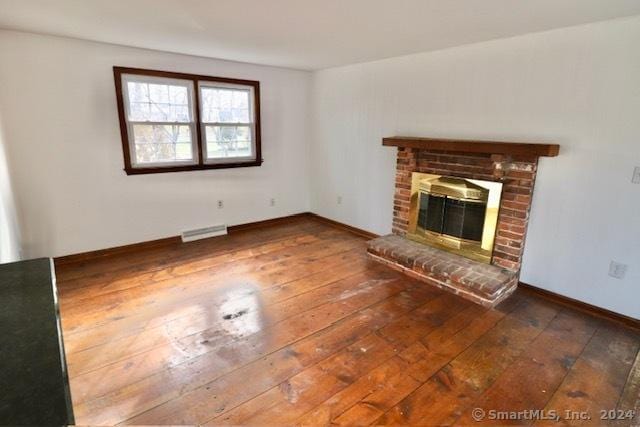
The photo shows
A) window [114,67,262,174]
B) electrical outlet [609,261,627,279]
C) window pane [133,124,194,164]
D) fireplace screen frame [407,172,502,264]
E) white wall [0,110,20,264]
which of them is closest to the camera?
white wall [0,110,20,264]

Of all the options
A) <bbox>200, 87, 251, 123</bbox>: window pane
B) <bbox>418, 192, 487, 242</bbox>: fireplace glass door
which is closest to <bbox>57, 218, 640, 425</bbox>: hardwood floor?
<bbox>418, 192, 487, 242</bbox>: fireplace glass door

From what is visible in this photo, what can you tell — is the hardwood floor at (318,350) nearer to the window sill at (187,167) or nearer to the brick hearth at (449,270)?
the brick hearth at (449,270)

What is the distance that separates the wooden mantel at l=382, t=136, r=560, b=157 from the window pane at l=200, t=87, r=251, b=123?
6.66ft

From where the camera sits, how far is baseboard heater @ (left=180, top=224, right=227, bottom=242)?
14.3 ft

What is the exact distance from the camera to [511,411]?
1.82 meters

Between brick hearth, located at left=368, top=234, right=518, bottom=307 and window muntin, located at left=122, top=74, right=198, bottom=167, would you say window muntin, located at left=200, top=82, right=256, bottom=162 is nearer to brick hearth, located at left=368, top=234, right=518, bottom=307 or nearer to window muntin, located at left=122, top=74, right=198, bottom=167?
window muntin, located at left=122, top=74, right=198, bottom=167

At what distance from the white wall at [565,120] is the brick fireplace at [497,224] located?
13 centimetres

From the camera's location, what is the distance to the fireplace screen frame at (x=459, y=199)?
3.21m

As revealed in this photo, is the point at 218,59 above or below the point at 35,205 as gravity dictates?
above

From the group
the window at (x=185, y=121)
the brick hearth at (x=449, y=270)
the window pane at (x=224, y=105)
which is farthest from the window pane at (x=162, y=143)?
the brick hearth at (x=449, y=270)

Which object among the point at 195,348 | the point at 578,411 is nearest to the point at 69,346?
the point at 195,348

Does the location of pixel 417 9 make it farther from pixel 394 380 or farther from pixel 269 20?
pixel 394 380

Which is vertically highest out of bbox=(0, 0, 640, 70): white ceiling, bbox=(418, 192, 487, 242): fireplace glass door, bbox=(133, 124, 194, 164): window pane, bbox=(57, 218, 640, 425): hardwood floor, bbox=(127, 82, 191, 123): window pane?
bbox=(0, 0, 640, 70): white ceiling

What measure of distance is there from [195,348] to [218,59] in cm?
345
